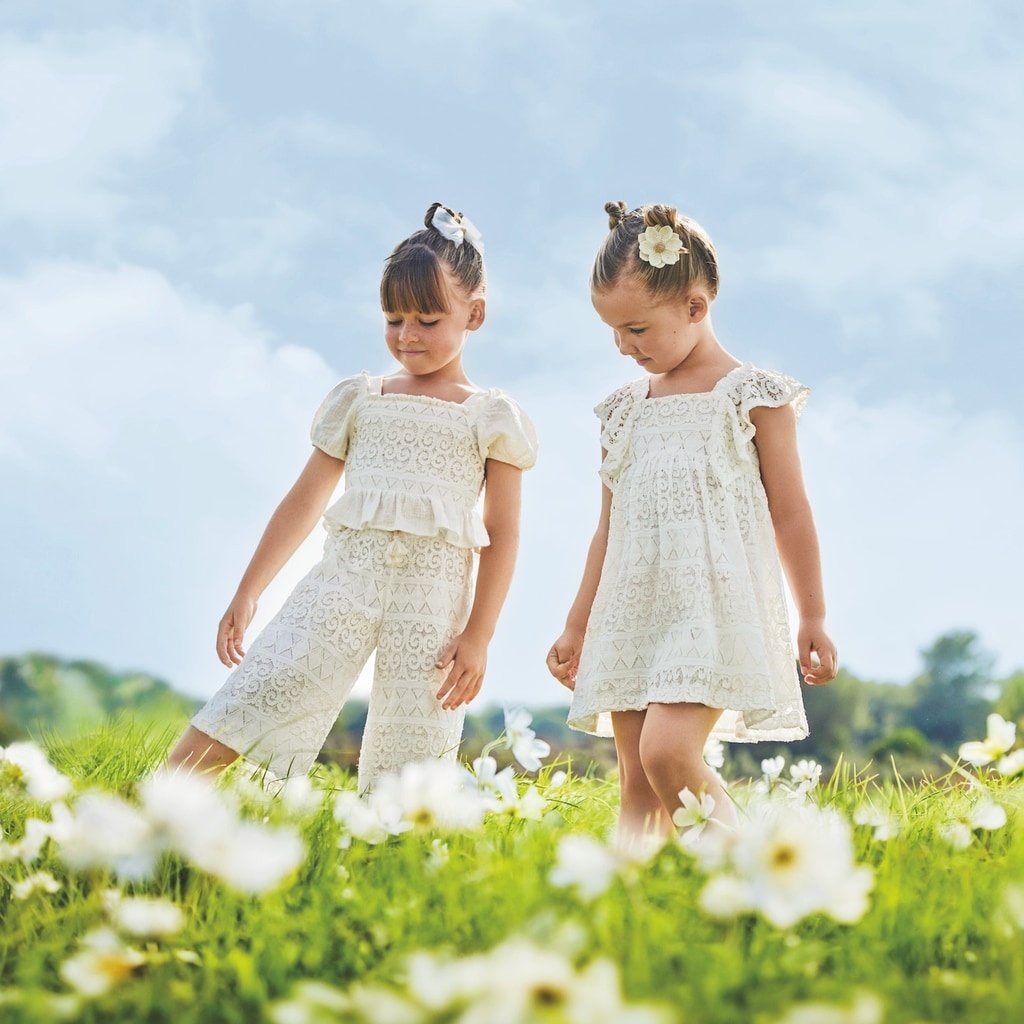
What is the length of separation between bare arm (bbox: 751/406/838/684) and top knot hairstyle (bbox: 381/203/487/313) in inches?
42.9

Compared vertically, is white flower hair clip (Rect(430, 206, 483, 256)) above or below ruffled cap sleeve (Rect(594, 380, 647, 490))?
above

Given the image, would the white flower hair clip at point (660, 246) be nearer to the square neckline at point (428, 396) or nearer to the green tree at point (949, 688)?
the square neckline at point (428, 396)

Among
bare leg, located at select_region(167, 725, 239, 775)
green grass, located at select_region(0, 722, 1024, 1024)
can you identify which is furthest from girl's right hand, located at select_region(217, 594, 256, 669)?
green grass, located at select_region(0, 722, 1024, 1024)

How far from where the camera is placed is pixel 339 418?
159 inches

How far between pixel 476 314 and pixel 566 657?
123 cm

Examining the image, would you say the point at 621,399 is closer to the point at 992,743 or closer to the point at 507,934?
the point at 992,743

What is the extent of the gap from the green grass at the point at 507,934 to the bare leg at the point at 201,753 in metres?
0.91

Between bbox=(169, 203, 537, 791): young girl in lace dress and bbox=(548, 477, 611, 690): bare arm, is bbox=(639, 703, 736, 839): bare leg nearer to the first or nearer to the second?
bbox=(548, 477, 611, 690): bare arm

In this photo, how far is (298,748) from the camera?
3.66m

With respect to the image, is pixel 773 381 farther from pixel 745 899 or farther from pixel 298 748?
pixel 745 899

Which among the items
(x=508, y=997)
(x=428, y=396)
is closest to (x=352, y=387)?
(x=428, y=396)

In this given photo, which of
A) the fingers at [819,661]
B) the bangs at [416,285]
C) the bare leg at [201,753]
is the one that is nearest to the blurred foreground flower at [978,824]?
the fingers at [819,661]

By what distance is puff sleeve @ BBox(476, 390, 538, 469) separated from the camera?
3834 millimetres

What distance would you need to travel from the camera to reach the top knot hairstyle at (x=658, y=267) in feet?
11.6
